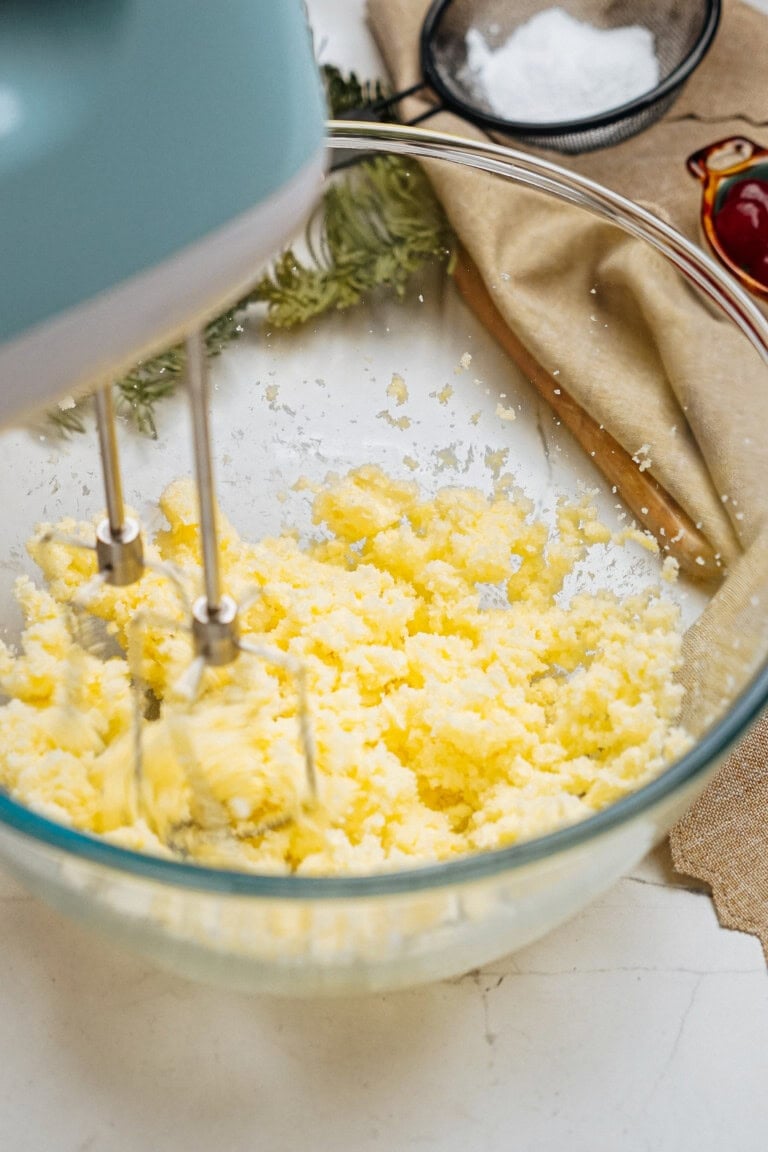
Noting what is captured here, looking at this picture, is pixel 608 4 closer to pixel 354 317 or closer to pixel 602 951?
pixel 354 317

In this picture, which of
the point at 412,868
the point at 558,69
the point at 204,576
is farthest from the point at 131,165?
the point at 558,69

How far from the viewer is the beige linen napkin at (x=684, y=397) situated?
0.74 m

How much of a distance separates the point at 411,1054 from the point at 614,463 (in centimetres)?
41

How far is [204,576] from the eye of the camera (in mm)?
591

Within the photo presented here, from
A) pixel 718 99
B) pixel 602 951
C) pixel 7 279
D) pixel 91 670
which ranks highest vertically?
pixel 7 279

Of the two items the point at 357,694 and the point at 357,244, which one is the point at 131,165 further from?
the point at 357,244

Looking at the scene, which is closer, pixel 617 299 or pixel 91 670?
pixel 91 670

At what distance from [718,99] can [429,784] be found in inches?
30.7

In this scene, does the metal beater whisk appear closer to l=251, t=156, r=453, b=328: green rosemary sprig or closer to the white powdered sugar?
l=251, t=156, r=453, b=328: green rosemary sprig

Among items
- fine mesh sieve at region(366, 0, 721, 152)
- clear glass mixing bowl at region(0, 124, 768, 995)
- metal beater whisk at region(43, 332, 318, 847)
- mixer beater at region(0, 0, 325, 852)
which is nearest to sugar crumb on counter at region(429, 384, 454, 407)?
clear glass mixing bowl at region(0, 124, 768, 995)

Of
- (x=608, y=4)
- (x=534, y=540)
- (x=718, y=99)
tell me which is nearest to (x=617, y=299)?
(x=534, y=540)

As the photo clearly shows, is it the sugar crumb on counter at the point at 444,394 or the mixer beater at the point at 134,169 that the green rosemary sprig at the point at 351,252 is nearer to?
the sugar crumb on counter at the point at 444,394

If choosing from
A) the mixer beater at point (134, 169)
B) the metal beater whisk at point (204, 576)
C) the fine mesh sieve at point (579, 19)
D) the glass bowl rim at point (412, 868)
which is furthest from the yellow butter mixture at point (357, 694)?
the fine mesh sieve at point (579, 19)

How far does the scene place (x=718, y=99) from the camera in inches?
46.5
